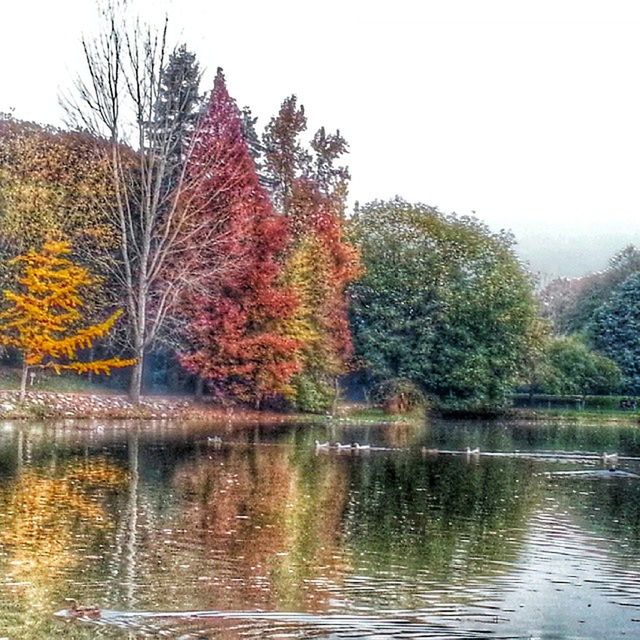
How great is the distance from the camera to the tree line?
44656mm

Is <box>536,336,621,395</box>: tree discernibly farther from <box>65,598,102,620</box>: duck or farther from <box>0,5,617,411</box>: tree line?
<box>65,598,102,620</box>: duck

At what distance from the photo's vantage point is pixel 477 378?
2303 inches

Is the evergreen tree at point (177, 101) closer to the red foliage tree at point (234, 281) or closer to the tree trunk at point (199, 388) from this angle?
the red foliage tree at point (234, 281)

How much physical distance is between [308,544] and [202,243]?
97.2 ft

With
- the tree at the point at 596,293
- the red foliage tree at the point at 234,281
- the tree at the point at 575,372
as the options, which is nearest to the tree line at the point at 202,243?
the red foliage tree at the point at 234,281

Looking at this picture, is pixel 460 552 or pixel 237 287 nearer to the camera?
pixel 460 552

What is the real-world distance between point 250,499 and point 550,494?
6.90 meters

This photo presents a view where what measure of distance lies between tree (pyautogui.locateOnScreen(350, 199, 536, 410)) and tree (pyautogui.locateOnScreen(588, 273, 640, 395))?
48.9 feet

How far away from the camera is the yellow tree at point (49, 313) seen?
41.8 m

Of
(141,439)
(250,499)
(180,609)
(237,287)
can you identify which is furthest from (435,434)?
(180,609)

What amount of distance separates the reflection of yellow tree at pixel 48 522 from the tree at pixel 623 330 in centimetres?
5272

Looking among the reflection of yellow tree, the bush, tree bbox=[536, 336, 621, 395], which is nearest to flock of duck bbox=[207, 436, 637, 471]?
the reflection of yellow tree

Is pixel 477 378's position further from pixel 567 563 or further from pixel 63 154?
pixel 567 563

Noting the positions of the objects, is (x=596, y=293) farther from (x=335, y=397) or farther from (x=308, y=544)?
(x=308, y=544)
